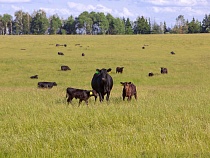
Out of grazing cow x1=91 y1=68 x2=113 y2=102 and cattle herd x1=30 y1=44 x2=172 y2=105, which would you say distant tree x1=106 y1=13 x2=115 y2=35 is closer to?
cattle herd x1=30 y1=44 x2=172 y2=105

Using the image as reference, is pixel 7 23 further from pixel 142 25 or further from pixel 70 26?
pixel 142 25

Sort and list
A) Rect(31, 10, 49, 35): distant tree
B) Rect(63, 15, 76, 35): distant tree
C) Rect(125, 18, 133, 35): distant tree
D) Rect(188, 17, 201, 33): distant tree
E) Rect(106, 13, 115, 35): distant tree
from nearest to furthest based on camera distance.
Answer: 1. Rect(188, 17, 201, 33): distant tree
2. Rect(31, 10, 49, 35): distant tree
3. Rect(125, 18, 133, 35): distant tree
4. Rect(63, 15, 76, 35): distant tree
5. Rect(106, 13, 115, 35): distant tree

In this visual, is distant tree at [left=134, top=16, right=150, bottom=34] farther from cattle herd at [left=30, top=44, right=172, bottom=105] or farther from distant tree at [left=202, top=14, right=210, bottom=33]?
cattle herd at [left=30, top=44, right=172, bottom=105]

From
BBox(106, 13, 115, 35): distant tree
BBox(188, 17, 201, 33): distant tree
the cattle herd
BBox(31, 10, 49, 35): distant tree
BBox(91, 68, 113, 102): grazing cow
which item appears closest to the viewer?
the cattle herd

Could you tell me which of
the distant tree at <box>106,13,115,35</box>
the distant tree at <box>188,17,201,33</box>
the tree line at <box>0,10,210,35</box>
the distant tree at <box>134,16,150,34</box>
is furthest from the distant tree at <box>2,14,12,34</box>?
the distant tree at <box>188,17,201,33</box>

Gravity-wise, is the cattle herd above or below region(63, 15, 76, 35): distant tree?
below

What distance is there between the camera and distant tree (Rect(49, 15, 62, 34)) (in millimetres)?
→ 134250

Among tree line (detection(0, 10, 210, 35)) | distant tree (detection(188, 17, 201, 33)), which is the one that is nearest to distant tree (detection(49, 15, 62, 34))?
tree line (detection(0, 10, 210, 35))

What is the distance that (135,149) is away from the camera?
6.92m

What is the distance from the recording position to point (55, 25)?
134 m

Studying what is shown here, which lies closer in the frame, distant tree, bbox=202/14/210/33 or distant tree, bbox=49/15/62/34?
distant tree, bbox=202/14/210/33

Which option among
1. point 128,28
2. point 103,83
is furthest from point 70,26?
point 103,83

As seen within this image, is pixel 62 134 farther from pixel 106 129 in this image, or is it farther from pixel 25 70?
pixel 25 70

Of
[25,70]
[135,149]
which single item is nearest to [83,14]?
[25,70]
